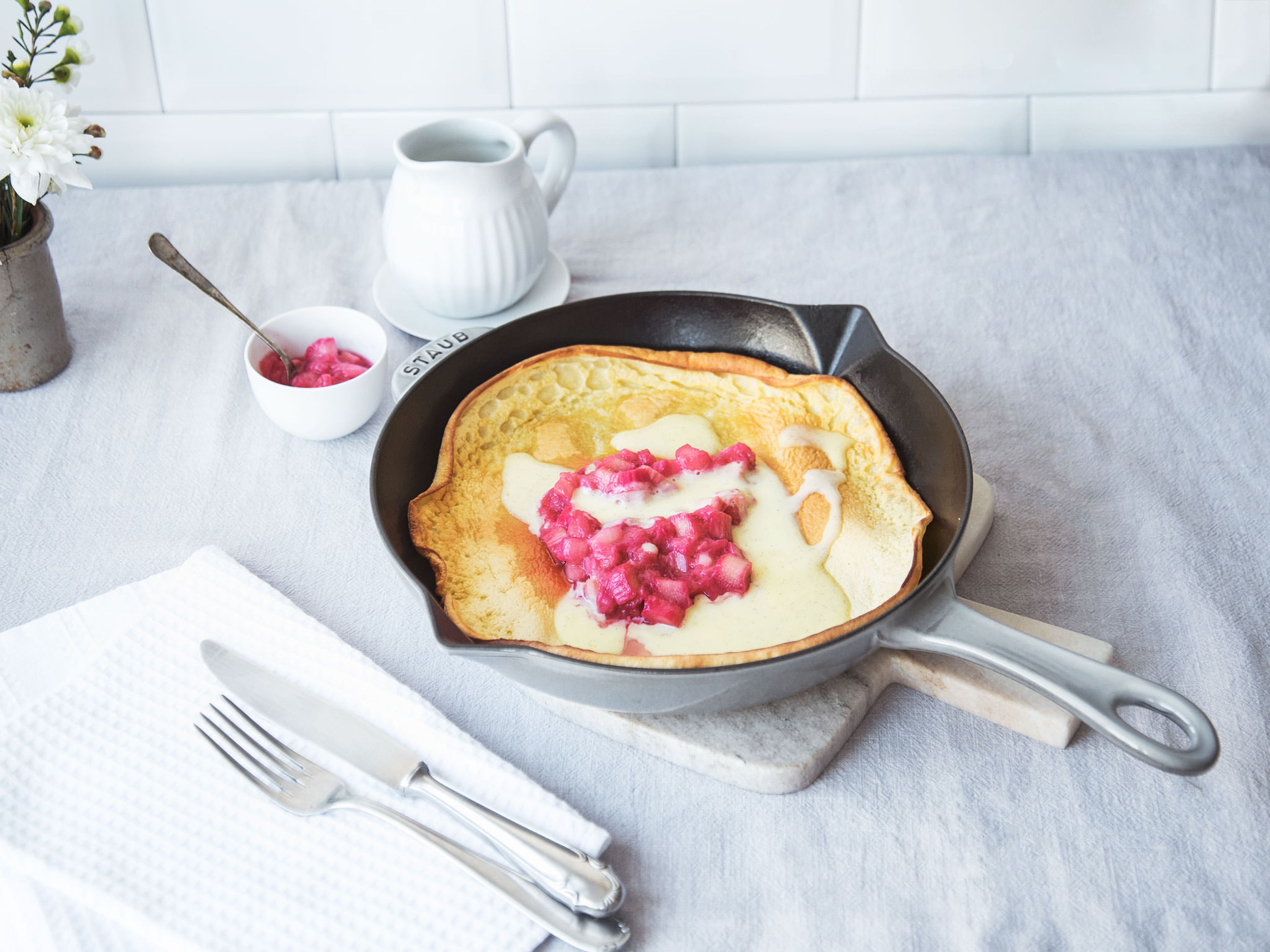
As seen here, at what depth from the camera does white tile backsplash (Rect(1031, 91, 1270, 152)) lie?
2.41 meters

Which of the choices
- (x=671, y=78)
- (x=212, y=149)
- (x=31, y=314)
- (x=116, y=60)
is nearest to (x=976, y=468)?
(x=671, y=78)

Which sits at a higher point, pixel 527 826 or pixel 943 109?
pixel 943 109

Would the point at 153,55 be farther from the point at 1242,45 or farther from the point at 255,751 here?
the point at 1242,45

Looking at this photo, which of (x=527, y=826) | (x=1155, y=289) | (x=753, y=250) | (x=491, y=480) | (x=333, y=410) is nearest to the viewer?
(x=527, y=826)

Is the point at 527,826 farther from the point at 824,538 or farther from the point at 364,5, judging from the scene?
the point at 364,5

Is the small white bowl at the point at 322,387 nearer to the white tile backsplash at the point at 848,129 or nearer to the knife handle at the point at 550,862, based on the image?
the knife handle at the point at 550,862

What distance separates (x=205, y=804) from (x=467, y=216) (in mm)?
1025

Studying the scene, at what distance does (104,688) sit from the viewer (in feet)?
4.18

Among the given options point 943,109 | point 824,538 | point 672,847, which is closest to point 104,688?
point 672,847

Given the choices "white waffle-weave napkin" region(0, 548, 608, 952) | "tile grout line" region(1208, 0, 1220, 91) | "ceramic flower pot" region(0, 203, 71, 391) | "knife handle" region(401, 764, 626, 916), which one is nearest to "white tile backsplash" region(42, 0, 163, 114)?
"ceramic flower pot" region(0, 203, 71, 391)

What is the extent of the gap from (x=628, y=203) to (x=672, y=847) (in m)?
1.51

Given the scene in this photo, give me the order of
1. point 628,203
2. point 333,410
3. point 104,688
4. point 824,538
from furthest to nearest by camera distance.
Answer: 1. point 628,203
2. point 333,410
3. point 824,538
4. point 104,688

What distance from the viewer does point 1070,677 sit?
1.04m

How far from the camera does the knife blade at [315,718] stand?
3.83ft
